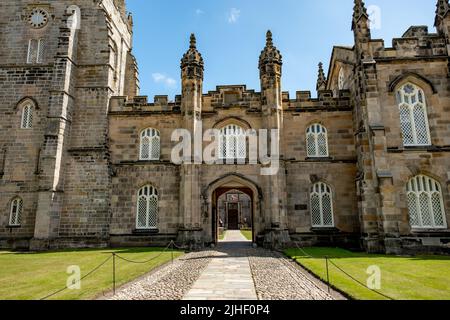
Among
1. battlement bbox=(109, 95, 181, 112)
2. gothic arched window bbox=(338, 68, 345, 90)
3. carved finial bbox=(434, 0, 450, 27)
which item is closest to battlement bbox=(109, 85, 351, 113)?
battlement bbox=(109, 95, 181, 112)

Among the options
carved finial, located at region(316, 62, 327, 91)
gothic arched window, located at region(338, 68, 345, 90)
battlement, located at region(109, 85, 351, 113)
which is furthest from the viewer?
carved finial, located at region(316, 62, 327, 91)

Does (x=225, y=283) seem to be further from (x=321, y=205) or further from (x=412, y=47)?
(x=412, y=47)

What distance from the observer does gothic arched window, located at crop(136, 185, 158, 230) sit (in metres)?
19.2

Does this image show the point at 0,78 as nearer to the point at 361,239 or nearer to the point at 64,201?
Answer: the point at 64,201

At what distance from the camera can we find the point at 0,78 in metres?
21.2

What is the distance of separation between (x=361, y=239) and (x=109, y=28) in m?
21.9

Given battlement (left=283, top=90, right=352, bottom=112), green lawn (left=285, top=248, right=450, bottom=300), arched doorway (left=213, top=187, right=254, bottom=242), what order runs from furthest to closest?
1. arched doorway (left=213, top=187, right=254, bottom=242)
2. battlement (left=283, top=90, right=352, bottom=112)
3. green lawn (left=285, top=248, right=450, bottom=300)

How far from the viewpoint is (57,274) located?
407 inches

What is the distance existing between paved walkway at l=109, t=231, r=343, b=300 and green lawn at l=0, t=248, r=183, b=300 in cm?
67

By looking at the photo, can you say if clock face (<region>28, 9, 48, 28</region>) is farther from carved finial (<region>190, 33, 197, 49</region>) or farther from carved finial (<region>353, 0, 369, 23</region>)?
carved finial (<region>353, 0, 369, 23</region>)

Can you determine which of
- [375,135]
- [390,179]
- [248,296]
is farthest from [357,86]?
[248,296]

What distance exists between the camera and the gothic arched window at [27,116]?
2048 cm

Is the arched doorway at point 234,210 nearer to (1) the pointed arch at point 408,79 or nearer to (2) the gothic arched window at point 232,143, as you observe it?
(2) the gothic arched window at point 232,143

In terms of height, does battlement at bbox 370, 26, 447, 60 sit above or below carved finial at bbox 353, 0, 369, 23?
below
